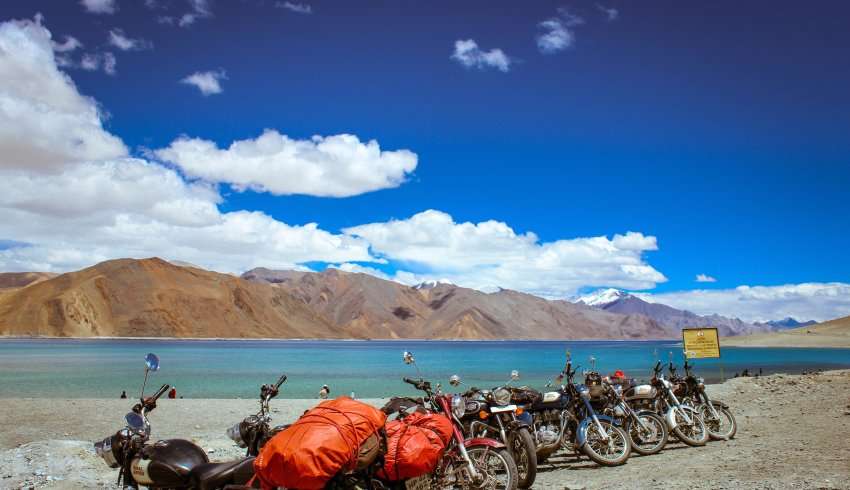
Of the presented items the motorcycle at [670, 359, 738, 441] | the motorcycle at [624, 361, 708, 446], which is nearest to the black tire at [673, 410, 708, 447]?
the motorcycle at [624, 361, 708, 446]

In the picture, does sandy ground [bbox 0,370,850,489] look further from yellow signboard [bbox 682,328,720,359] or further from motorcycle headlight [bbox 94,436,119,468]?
motorcycle headlight [bbox 94,436,119,468]

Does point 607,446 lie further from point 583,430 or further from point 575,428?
point 575,428

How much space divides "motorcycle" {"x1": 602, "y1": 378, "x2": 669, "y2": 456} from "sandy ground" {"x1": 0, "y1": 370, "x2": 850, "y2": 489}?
243mm

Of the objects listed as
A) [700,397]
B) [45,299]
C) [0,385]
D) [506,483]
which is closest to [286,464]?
[506,483]

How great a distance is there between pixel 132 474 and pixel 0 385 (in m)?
38.8

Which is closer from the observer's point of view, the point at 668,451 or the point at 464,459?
the point at 464,459

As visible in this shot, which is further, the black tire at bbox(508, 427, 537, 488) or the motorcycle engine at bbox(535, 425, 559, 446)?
the motorcycle engine at bbox(535, 425, 559, 446)

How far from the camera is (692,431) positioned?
11984mm

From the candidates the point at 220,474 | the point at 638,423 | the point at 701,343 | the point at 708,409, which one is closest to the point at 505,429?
the point at 638,423

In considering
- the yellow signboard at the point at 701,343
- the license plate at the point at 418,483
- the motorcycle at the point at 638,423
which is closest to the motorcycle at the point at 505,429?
the license plate at the point at 418,483

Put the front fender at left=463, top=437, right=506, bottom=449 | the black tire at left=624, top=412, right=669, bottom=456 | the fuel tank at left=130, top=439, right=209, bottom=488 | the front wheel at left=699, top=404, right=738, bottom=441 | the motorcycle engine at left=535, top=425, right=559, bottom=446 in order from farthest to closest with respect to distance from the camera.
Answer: the front wheel at left=699, top=404, right=738, bottom=441 < the black tire at left=624, top=412, right=669, bottom=456 < the motorcycle engine at left=535, top=425, right=559, bottom=446 < the front fender at left=463, top=437, right=506, bottom=449 < the fuel tank at left=130, top=439, right=209, bottom=488

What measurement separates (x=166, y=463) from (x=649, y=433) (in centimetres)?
850

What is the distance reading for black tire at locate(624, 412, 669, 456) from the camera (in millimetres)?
11047

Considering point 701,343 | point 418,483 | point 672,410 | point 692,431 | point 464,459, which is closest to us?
point 418,483
